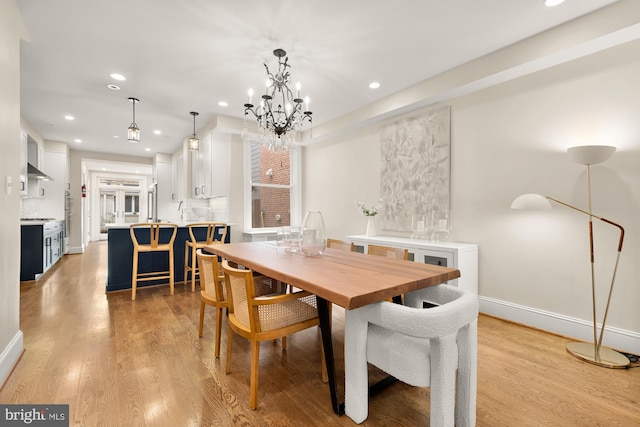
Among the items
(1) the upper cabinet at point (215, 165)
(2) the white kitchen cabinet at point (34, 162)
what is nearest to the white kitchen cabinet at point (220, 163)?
(1) the upper cabinet at point (215, 165)

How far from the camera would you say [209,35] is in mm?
2648

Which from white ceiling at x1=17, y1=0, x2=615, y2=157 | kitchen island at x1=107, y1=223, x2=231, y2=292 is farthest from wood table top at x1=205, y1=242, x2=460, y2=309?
kitchen island at x1=107, y1=223, x2=231, y2=292

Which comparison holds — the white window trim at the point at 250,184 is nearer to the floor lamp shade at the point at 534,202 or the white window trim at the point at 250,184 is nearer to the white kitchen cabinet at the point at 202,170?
the white kitchen cabinet at the point at 202,170

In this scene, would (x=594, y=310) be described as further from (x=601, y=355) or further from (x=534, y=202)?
(x=534, y=202)

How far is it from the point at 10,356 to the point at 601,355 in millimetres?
4294

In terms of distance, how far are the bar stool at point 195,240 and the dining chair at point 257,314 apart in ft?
8.07

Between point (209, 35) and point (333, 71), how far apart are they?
135 cm

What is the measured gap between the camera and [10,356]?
1994 millimetres

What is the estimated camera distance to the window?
5.45m

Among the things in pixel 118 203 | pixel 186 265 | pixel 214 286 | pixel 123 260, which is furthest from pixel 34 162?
pixel 214 286

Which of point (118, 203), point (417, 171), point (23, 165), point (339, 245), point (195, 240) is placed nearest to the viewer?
point (339, 245)

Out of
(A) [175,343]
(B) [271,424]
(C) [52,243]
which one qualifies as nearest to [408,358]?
(B) [271,424]

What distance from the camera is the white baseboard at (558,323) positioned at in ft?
7.70

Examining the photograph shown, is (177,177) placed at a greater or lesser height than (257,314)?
greater
